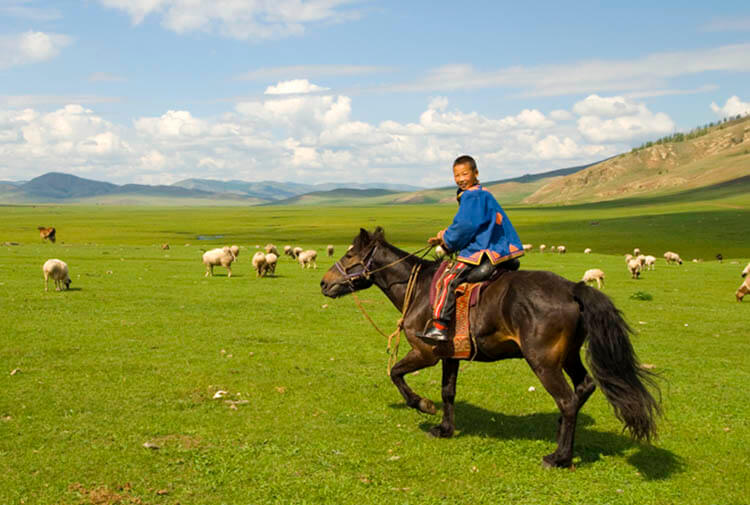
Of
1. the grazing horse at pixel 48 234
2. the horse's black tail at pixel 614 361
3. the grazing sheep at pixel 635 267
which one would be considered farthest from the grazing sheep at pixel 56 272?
the grazing horse at pixel 48 234

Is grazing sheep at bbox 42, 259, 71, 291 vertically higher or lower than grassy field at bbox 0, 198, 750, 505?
higher

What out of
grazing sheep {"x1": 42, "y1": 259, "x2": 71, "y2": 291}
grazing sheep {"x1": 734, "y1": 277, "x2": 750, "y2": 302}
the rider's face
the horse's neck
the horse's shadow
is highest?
the rider's face

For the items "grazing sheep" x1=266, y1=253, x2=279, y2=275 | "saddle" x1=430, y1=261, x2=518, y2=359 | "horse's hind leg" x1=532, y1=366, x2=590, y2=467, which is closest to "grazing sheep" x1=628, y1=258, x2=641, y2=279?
"grazing sheep" x1=266, y1=253, x2=279, y2=275

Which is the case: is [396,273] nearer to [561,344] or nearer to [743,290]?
[561,344]

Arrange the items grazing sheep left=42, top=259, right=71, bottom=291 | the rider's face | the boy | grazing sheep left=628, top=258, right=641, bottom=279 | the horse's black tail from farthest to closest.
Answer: grazing sheep left=628, top=258, right=641, bottom=279 → grazing sheep left=42, top=259, right=71, bottom=291 → the rider's face → the boy → the horse's black tail

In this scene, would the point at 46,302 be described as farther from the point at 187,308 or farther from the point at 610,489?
the point at 610,489

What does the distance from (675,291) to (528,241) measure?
5492 centimetres

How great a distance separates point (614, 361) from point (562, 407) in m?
0.97

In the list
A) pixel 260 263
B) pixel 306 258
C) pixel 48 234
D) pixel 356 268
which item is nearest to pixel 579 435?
pixel 356 268

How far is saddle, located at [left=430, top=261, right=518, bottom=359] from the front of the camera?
8.91 meters

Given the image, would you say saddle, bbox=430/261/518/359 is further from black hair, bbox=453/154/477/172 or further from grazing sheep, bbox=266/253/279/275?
grazing sheep, bbox=266/253/279/275

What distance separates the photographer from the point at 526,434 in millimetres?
9703

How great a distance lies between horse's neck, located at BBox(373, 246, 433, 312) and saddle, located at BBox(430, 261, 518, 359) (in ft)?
3.69

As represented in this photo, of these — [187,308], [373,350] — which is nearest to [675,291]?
[373,350]
